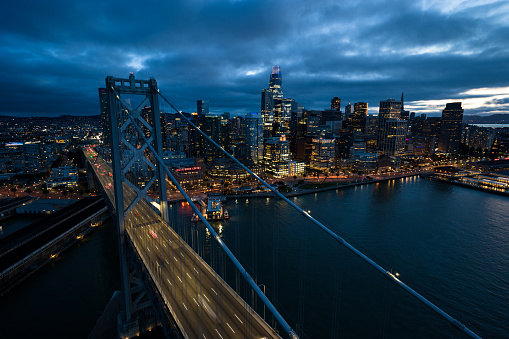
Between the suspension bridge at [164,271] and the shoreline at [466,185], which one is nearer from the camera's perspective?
the suspension bridge at [164,271]

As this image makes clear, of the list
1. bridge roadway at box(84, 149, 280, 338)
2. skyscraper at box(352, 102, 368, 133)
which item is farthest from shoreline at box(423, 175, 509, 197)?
skyscraper at box(352, 102, 368, 133)

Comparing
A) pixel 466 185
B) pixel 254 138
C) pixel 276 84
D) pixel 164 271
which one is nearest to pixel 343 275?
pixel 164 271

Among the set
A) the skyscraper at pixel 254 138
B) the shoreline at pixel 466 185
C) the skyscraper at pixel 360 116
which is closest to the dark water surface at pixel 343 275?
the shoreline at pixel 466 185

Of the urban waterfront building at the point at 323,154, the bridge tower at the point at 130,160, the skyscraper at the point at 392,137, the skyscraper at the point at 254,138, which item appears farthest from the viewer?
the skyscraper at the point at 392,137

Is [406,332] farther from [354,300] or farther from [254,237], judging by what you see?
[254,237]

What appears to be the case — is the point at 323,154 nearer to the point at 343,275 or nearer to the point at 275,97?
the point at 343,275

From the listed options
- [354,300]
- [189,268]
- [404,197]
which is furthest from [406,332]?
[404,197]

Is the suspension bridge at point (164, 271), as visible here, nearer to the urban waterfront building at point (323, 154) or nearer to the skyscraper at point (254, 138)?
the urban waterfront building at point (323, 154)
